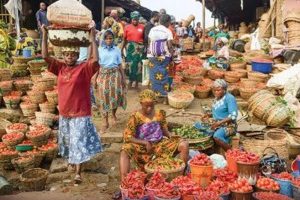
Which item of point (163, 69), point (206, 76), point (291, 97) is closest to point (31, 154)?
point (163, 69)

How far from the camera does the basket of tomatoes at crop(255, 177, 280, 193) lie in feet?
15.1

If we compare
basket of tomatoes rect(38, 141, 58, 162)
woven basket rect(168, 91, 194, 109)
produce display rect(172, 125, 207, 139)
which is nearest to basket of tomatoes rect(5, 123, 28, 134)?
basket of tomatoes rect(38, 141, 58, 162)

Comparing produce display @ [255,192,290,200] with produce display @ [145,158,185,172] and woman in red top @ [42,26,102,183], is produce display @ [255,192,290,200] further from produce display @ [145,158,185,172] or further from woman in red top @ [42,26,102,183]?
woman in red top @ [42,26,102,183]

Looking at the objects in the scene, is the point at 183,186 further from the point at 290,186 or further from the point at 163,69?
the point at 163,69

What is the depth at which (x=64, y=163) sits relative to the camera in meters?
6.38

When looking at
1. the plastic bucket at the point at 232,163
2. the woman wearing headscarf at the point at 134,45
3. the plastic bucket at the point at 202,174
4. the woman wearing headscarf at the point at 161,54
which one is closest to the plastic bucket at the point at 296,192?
the plastic bucket at the point at 232,163

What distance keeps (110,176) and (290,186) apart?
2.49 m

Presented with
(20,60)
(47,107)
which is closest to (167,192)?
(47,107)

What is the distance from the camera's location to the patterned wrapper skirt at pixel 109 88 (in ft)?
24.7

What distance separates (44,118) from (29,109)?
100cm

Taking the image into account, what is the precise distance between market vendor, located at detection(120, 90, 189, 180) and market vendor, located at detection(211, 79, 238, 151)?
Result: 1088 millimetres

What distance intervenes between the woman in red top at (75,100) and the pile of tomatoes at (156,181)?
1.35 metres

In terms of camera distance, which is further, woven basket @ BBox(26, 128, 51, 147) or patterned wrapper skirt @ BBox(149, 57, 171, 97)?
patterned wrapper skirt @ BBox(149, 57, 171, 97)

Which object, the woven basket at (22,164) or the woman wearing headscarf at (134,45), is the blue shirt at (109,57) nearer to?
the woven basket at (22,164)
